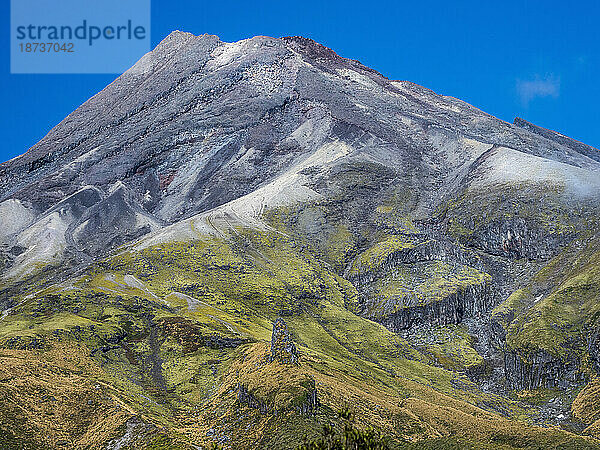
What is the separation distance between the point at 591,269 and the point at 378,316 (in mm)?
61685

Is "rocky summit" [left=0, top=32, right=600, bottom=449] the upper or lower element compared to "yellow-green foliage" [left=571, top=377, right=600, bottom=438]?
upper

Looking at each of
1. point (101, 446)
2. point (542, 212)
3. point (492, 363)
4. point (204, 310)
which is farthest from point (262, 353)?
point (542, 212)

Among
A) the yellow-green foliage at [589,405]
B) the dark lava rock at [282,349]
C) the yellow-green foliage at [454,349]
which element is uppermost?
the dark lava rock at [282,349]

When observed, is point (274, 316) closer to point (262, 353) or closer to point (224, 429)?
point (262, 353)

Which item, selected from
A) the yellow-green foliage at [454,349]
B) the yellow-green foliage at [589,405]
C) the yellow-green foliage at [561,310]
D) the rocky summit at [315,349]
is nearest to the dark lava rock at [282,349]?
the rocky summit at [315,349]

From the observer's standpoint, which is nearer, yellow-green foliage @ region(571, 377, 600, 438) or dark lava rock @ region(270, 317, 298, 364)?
dark lava rock @ region(270, 317, 298, 364)

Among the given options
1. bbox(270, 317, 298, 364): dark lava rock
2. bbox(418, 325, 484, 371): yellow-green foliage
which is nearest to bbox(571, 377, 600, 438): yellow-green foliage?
bbox(418, 325, 484, 371): yellow-green foliage

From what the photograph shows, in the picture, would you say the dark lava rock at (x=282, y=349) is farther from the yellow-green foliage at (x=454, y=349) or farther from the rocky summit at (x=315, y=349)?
the yellow-green foliage at (x=454, y=349)

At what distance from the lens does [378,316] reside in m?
169

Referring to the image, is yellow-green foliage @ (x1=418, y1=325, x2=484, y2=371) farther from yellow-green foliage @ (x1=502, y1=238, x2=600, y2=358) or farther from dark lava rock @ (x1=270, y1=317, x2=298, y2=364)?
dark lava rock @ (x1=270, y1=317, x2=298, y2=364)

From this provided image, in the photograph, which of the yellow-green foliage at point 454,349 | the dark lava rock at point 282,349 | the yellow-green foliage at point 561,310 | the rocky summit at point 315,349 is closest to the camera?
the rocky summit at point 315,349

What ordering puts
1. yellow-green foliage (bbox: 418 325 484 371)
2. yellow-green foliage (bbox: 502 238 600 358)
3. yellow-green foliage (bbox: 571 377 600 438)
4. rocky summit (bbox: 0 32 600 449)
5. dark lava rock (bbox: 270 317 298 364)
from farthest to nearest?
1. yellow-green foliage (bbox: 418 325 484 371)
2. yellow-green foliage (bbox: 502 238 600 358)
3. yellow-green foliage (bbox: 571 377 600 438)
4. dark lava rock (bbox: 270 317 298 364)
5. rocky summit (bbox: 0 32 600 449)

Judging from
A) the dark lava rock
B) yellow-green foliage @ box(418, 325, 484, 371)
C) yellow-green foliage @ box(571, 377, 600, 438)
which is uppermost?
the dark lava rock

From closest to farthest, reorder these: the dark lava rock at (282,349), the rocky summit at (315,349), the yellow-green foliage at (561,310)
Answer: the rocky summit at (315,349) → the dark lava rock at (282,349) → the yellow-green foliage at (561,310)
